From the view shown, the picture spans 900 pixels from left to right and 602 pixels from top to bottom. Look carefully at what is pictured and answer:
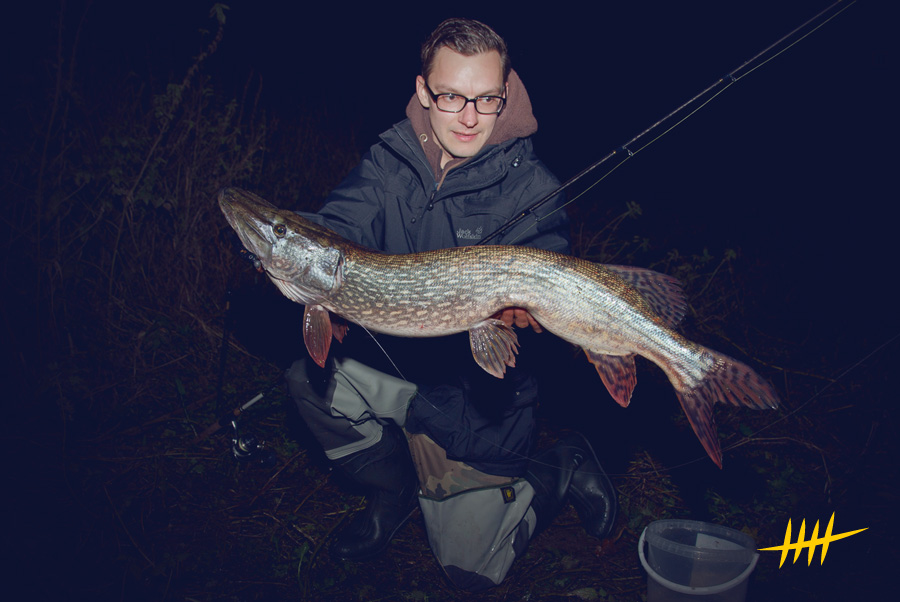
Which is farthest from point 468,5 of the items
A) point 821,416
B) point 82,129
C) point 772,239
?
point 821,416

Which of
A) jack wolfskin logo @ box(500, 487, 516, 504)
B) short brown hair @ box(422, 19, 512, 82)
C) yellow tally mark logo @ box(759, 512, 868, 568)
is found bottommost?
yellow tally mark logo @ box(759, 512, 868, 568)

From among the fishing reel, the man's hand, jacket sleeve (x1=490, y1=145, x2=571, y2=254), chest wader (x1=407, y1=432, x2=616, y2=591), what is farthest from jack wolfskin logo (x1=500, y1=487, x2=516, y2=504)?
the fishing reel

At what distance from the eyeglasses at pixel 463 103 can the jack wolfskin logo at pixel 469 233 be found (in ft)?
1.84

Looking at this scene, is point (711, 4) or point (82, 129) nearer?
point (82, 129)

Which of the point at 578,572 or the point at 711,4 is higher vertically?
the point at 711,4

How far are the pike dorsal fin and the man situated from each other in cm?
44

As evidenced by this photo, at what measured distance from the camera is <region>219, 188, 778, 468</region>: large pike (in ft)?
5.96

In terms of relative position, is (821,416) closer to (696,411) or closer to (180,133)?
(696,411)

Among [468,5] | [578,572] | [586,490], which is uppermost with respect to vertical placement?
[468,5]

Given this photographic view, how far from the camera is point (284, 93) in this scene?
21.3 feet

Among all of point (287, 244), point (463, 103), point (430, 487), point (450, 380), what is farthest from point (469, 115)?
point (430, 487)

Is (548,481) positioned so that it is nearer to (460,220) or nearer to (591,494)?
(591,494)

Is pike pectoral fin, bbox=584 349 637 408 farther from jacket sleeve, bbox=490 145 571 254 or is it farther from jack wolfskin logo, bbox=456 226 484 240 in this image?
jack wolfskin logo, bbox=456 226 484 240

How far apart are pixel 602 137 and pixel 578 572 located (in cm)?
714
